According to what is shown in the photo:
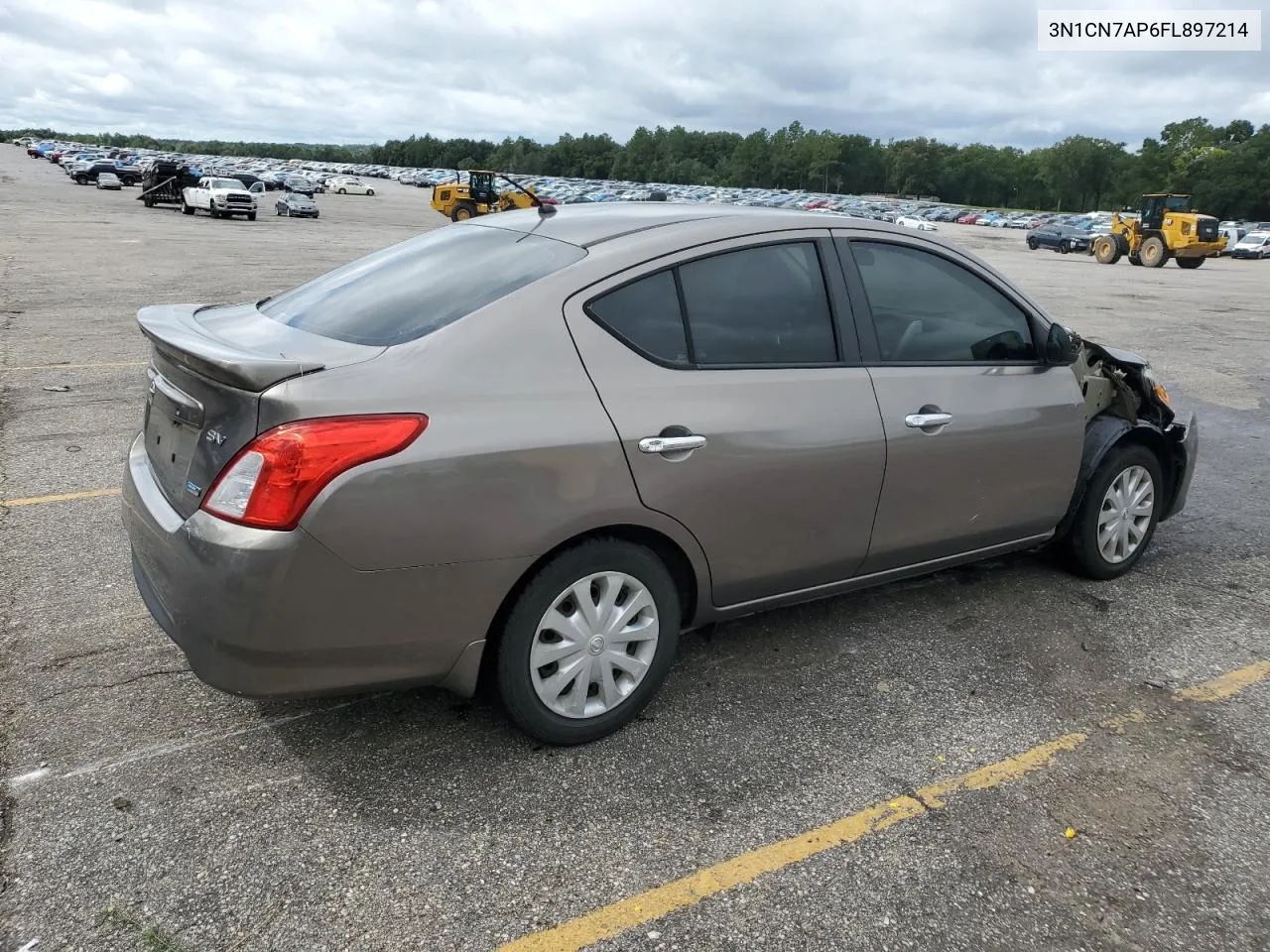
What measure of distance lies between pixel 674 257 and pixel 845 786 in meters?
1.75

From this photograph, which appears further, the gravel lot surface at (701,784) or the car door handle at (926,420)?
the car door handle at (926,420)

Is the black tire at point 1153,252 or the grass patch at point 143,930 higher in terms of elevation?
the black tire at point 1153,252

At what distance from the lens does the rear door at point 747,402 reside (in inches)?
115

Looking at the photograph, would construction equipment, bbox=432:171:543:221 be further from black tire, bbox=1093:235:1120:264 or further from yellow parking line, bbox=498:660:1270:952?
yellow parking line, bbox=498:660:1270:952

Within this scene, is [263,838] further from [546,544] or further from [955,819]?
[955,819]

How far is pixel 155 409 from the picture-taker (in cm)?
305

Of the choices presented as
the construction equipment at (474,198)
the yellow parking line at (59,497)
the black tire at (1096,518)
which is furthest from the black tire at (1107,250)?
the yellow parking line at (59,497)

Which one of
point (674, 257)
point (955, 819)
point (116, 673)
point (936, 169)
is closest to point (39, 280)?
point (116, 673)

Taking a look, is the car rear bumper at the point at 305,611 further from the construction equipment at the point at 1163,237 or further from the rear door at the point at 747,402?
the construction equipment at the point at 1163,237

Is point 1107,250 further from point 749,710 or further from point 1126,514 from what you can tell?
point 749,710

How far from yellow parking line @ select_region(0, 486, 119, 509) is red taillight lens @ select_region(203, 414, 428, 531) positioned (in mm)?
3125

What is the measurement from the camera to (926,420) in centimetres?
352

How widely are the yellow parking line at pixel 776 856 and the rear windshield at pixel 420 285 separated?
1656 mm

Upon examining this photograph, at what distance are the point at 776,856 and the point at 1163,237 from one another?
36.9m
